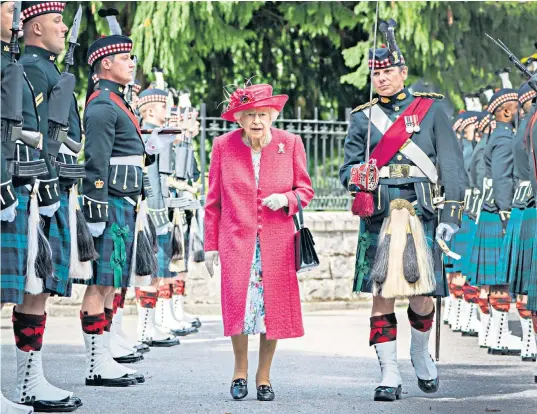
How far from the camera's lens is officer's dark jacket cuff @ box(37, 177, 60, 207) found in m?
7.36

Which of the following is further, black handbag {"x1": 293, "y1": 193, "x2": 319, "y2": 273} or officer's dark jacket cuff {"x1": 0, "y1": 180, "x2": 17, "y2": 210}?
black handbag {"x1": 293, "y1": 193, "x2": 319, "y2": 273}

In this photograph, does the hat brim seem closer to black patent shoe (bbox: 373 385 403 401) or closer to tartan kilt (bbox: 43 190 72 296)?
tartan kilt (bbox: 43 190 72 296)

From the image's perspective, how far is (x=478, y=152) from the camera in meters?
13.2

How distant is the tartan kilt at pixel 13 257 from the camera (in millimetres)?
6945

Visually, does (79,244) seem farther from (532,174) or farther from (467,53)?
(467,53)

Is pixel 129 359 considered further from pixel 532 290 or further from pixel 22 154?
pixel 22 154

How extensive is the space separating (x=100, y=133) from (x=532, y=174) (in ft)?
9.46

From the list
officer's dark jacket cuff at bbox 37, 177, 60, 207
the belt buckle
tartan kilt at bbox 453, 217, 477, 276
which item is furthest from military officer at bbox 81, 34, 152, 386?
tartan kilt at bbox 453, 217, 477, 276

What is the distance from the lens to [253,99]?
332 inches

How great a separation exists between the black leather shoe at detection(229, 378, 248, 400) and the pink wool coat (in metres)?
0.31

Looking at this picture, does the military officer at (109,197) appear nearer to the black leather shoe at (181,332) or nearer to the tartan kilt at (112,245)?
the tartan kilt at (112,245)

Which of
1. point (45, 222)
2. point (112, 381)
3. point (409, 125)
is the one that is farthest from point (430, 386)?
point (45, 222)

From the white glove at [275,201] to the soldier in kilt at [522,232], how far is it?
61.6 inches

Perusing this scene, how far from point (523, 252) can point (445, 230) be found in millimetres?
1245
